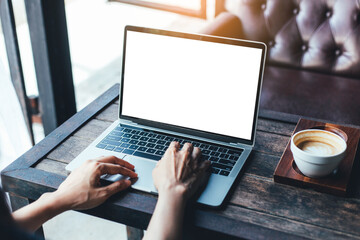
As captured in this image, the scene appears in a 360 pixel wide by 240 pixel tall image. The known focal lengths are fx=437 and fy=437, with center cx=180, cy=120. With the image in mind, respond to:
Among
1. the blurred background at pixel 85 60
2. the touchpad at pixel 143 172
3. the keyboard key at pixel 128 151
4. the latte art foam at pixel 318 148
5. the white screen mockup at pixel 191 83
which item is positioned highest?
the white screen mockup at pixel 191 83

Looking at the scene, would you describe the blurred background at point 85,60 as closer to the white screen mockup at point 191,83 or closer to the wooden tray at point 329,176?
the white screen mockup at point 191,83

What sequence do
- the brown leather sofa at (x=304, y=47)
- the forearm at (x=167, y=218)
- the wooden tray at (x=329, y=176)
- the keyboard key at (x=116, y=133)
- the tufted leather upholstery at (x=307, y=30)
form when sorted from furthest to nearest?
the tufted leather upholstery at (x=307, y=30) → the brown leather sofa at (x=304, y=47) → the keyboard key at (x=116, y=133) → the wooden tray at (x=329, y=176) → the forearm at (x=167, y=218)

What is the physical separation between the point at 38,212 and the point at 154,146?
0.36 meters

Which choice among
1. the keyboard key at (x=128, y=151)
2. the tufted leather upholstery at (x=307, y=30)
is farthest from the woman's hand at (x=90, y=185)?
the tufted leather upholstery at (x=307, y=30)

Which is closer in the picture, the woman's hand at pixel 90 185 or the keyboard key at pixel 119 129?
the woman's hand at pixel 90 185

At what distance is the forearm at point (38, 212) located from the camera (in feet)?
3.03

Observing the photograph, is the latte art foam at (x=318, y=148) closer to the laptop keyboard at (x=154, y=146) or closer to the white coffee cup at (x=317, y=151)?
the white coffee cup at (x=317, y=151)

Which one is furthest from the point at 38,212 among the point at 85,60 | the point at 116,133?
the point at 85,60

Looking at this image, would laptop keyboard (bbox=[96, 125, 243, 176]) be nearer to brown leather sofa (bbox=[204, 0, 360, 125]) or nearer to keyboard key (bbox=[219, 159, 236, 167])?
keyboard key (bbox=[219, 159, 236, 167])

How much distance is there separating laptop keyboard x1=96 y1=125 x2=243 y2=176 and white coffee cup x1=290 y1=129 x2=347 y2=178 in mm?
166

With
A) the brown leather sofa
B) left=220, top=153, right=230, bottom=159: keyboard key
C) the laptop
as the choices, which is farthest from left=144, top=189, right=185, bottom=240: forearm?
the brown leather sofa

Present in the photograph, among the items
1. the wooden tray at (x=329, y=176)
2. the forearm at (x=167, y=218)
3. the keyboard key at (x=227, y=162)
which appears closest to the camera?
the forearm at (x=167, y=218)

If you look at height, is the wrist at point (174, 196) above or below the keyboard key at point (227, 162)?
above

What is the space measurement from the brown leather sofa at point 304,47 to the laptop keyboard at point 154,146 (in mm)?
687
